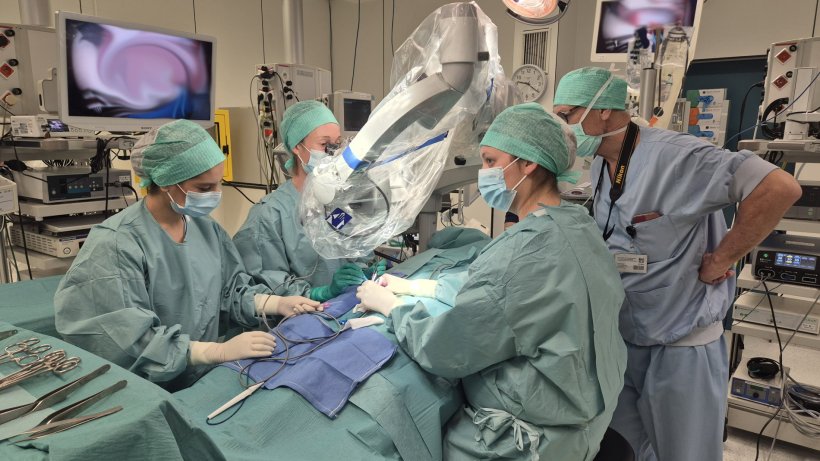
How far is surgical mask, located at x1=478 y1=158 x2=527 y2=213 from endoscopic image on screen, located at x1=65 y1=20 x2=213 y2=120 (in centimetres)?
209

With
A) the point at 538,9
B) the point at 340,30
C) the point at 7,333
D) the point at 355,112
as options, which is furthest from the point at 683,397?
the point at 340,30

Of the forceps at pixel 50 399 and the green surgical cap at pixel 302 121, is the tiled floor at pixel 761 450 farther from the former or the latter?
the forceps at pixel 50 399

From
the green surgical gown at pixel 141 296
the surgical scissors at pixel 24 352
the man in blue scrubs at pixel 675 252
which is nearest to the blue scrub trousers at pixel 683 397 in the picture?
the man in blue scrubs at pixel 675 252

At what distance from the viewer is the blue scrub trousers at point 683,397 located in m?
1.73

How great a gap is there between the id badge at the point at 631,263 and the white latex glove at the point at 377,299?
792 mm

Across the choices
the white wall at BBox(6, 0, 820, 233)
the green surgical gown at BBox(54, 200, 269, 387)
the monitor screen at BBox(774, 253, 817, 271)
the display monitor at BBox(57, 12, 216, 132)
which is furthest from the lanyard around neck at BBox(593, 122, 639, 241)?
the white wall at BBox(6, 0, 820, 233)

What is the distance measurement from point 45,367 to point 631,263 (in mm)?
1673

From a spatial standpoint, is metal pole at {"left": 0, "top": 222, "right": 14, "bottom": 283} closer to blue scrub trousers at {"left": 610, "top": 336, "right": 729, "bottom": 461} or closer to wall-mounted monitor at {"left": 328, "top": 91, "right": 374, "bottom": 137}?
wall-mounted monitor at {"left": 328, "top": 91, "right": 374, "bottom": 137}

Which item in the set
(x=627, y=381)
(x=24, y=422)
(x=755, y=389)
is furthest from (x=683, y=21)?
(x=24, y=422)

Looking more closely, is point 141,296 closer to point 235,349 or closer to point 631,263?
point 235,349

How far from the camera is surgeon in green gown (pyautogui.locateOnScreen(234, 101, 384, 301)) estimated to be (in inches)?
76.7

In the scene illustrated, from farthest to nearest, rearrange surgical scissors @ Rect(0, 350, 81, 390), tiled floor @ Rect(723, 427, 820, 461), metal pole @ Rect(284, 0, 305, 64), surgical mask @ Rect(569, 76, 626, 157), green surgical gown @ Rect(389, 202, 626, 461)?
metal pole @ Rect(284, 0, 305, 64) → tiled floor @ Rect(723, 427, 820, 461) → surgical mask @ Rect(569, 76, 626, 157) → green surgical gown @ Rect(389, 202, 626, 461) → surgical scissors @ Rect(0, 350, 81, 390)

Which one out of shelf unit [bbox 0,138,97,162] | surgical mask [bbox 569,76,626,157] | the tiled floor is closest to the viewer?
surgical mask [bbox 569,76,626,157]

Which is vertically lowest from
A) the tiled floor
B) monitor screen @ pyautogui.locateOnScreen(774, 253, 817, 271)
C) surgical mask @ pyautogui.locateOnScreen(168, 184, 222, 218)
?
the tiled floor
